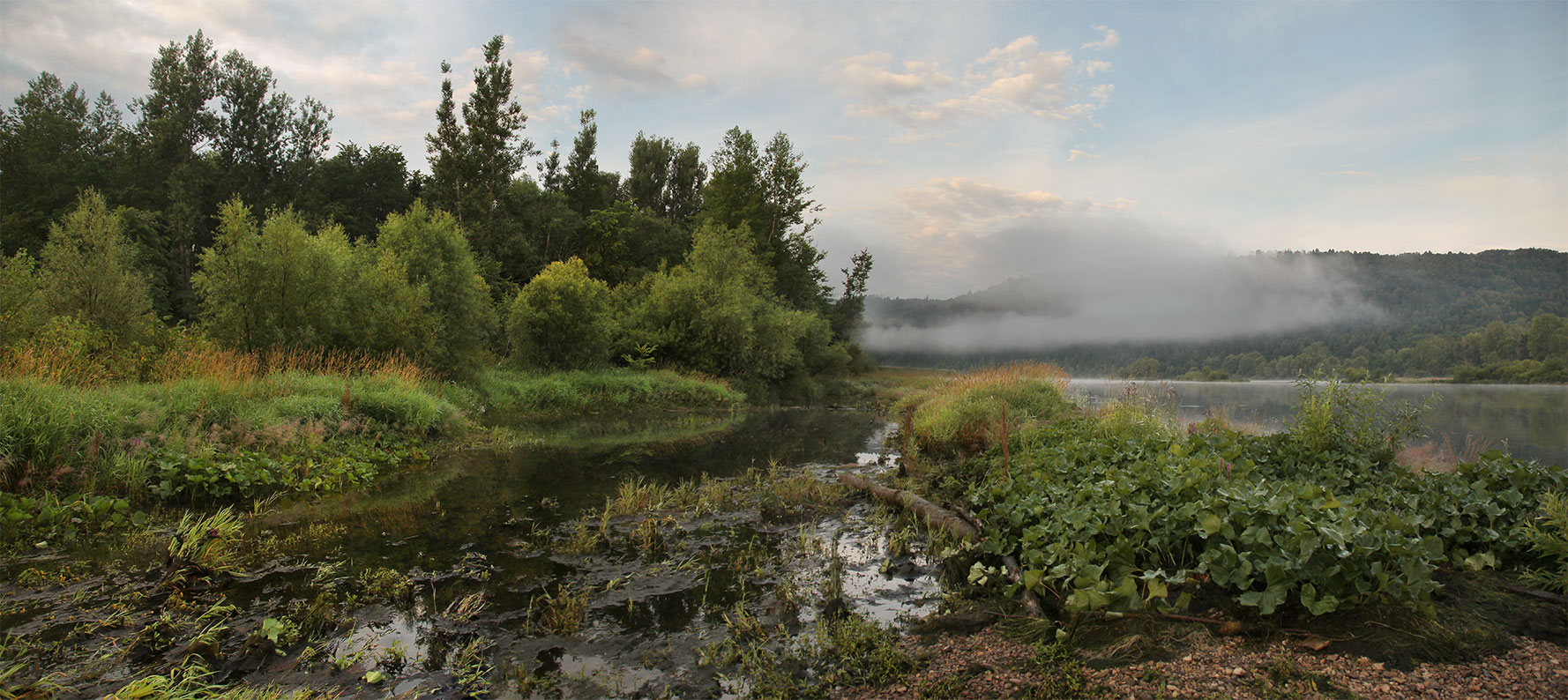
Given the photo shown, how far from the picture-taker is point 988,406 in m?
14.6

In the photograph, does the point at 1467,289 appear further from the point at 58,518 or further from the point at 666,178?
the point at 666,178

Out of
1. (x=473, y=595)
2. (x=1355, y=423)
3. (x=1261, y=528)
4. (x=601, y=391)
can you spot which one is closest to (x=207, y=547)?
(x=473, y=595)

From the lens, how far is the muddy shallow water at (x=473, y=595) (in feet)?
13.8

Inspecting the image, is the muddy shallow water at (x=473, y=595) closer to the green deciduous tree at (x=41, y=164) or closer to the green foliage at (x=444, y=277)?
the green foliage at (x=444, y=277)

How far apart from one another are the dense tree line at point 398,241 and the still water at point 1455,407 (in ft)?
69.6

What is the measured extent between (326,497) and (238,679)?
584 cm

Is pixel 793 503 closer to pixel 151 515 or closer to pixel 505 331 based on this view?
pixel 151 515

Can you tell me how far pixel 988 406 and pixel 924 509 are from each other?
23.6 ft

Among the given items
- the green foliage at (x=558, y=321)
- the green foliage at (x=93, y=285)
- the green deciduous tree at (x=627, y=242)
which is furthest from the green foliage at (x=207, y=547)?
the green deciduous tree at (x=627, y=242)

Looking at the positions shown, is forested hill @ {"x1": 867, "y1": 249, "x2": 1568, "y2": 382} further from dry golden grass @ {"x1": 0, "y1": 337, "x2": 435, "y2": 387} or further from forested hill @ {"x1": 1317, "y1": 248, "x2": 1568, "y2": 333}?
dry golden grass @ {"x1": 0, "y1": 337, "x2": 435, "y2": 387}

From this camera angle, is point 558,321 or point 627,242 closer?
Result: point 558,321

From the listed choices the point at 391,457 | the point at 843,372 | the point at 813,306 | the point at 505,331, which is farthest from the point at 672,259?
the point at 391,457

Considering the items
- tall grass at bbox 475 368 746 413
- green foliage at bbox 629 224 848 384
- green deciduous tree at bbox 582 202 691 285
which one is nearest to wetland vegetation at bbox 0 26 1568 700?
tall grass at bbox 475 368 746 413

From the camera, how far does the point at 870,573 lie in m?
6.42
